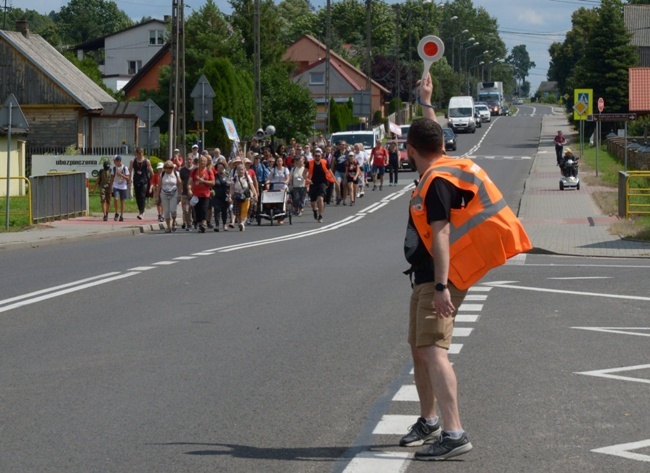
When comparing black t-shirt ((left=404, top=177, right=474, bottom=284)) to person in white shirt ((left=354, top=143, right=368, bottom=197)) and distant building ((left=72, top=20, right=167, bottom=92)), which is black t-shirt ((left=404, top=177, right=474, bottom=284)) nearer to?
person in white shirt ((left=354, top=143, right=368, bottom=197))

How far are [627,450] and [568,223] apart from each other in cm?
2053

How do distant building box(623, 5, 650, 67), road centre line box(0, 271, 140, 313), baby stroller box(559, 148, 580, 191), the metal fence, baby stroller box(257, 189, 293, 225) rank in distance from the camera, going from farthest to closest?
distant building box(623, 5, 650, 67), baby stroller box(559, 148, 580, 191), baby stroller box(257, 189, 293, 225), the metal fence, road centre line box(0, 271, 140, 313)

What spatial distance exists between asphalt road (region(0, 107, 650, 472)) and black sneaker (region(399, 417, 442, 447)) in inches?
4.4

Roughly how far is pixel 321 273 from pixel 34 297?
14.5 feet

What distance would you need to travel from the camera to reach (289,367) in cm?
948

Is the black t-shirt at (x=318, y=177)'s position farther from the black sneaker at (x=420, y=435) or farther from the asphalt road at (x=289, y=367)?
the black sneaker at (x=420, y=435)

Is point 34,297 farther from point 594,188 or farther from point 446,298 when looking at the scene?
point 594,188

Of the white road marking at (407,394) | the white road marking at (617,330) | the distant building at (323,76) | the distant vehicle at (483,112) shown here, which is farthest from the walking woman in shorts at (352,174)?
the distant vehicle at (483,112)

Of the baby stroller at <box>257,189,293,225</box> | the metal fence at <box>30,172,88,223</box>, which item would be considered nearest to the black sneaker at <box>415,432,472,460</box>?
the metal fence at <box>30,172,88,223</box>

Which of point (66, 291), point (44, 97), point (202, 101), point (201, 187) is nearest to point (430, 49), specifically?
point (66, 291)

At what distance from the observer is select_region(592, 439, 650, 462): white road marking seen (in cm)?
662

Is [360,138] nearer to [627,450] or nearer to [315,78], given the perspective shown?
[627,450]

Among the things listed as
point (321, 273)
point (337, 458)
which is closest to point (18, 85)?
point (321, 273)

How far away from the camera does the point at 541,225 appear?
2648cm
